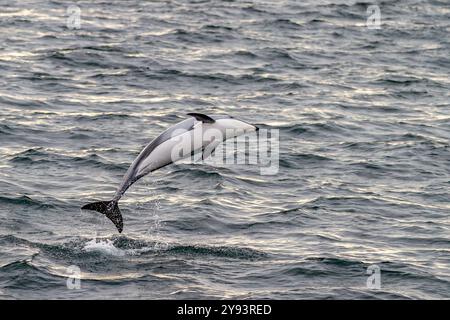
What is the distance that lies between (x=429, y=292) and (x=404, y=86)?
13611mm

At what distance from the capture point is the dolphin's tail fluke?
1523cm

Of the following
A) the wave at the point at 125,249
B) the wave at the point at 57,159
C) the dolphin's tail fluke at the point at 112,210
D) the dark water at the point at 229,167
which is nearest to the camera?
the dolphin's tail fluke at the point at 112,210

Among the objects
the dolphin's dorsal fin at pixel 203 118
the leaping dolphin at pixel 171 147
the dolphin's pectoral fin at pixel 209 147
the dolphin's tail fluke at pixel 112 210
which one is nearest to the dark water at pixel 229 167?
the dolphin's tail fluke at pixel 112 210

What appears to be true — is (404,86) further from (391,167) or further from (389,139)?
(391,167)

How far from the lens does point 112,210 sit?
→ 50.2ft

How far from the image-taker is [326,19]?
36312 mm

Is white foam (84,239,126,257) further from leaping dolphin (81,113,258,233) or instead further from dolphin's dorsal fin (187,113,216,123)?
dolphin's dorsal fin (187,113,216,123)

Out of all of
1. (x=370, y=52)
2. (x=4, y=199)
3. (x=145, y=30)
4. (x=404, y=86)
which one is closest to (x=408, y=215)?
(x=4, y=199)

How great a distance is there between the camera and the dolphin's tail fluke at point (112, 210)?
15234 mm

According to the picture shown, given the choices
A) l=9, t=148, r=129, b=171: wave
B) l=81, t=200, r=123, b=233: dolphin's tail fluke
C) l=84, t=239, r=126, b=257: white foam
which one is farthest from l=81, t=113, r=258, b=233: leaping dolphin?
l=9, t=148, r=129, b=171: wave

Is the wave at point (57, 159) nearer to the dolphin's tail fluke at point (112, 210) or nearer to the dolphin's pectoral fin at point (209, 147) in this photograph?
the dolphin's tail fluke at point (112, 210)

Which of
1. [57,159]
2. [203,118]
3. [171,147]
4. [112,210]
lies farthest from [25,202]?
[203,118]

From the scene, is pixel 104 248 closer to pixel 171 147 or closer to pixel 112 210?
pixel 112 210

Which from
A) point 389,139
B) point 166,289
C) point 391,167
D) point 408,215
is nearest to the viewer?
point 166,289
